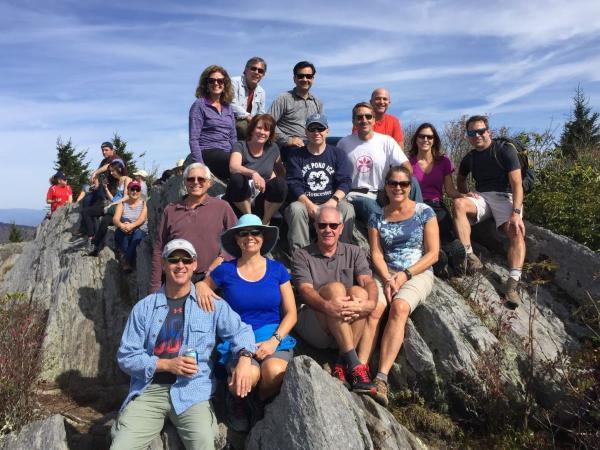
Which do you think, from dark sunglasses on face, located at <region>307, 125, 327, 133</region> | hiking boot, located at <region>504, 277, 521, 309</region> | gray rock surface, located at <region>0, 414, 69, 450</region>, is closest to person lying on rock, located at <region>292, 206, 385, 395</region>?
dark sunglasses on face, located at <region>307, 125, 327, 133</region>

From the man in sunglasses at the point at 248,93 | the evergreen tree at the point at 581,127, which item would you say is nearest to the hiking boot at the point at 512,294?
the man in sunglasses at the point at 248,93

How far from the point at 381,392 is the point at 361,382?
10.4 inches

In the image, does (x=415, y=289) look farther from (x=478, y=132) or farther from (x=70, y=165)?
(x=70, y=165)

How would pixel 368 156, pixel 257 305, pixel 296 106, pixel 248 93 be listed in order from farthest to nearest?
pixel 248 93
pixel 296 106
pixel 368 156
pixel 257 305

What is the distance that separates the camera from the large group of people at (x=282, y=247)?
4.36m

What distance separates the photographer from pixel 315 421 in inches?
153

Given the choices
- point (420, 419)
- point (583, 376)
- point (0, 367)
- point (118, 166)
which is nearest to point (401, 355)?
point (420, 419)

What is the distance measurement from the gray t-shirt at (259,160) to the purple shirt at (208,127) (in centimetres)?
75

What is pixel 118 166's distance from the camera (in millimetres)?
11688

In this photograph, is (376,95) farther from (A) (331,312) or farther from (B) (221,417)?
(B) (221,417)

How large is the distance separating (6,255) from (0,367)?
1511 cm

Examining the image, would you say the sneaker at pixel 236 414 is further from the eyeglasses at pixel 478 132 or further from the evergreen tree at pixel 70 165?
the evergreen tree at pixel 70 165

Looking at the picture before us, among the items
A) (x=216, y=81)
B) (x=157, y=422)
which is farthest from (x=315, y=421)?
(x=216, y=81)

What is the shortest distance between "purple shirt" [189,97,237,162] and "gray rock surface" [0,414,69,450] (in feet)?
13.9
